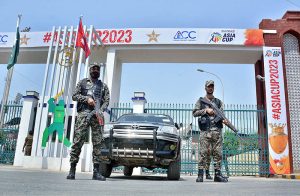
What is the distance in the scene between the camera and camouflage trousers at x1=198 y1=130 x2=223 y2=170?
5734 mm

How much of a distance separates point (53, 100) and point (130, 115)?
188 inches

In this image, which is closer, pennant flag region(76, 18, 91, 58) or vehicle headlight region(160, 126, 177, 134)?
vehicle headlight region(160, 126, 177, 134)

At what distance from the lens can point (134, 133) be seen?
619 centimetres

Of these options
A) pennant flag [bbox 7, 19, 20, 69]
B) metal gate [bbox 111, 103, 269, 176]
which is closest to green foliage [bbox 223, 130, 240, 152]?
metal gate [bbox 111, 103, 269, 176]

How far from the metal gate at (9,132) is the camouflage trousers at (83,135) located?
31.2 feet

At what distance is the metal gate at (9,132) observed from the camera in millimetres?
13313

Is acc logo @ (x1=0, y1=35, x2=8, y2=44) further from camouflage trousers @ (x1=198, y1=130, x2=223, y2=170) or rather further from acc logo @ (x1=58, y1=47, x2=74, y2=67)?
camouflage trousers @ (x1=198, y1=130, x2=223, y2=170)

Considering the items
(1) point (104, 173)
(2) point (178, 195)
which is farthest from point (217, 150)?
(2) point (178, 195)

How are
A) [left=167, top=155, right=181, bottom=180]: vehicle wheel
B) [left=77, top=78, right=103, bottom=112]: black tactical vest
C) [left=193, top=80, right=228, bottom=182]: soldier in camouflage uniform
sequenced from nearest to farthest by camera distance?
1. [left=77, top=78, right=103, bottom=112]: black tactical vest
2. [left=193, top=80, right=228, bottom=182]: soldier in camouflage uniform
3. [left=167, top=155, right=181, bottom=180]: vehicle wheel

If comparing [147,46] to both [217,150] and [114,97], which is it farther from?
[217,150]

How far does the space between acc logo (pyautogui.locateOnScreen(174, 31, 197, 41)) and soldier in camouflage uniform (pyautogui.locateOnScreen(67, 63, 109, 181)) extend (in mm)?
8439

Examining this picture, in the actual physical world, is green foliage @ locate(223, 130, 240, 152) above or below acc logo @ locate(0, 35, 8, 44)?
below

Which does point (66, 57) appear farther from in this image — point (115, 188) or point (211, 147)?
point (115, 188)

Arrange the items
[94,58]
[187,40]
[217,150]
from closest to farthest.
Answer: [217,150] → [187,40] → [94,58]
